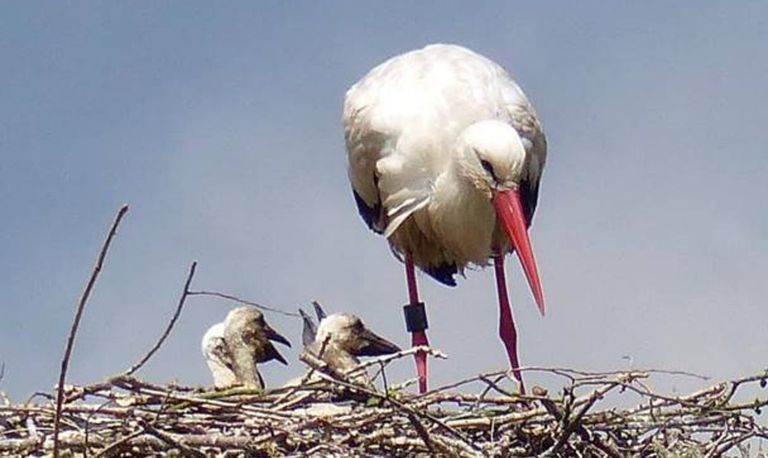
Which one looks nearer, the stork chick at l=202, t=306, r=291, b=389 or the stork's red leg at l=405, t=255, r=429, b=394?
the stork chick at l=202, t=306, r=291, b=389

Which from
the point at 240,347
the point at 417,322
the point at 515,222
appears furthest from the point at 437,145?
the point at 240,347

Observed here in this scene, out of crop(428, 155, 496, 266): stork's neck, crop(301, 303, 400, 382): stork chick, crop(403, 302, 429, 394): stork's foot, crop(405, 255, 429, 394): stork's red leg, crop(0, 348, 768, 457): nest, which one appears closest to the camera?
crop(0, 348, 768, 457): nest

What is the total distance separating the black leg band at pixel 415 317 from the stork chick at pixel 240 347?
74 centimetres

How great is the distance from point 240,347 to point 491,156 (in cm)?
97

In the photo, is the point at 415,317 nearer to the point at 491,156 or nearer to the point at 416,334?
the point at 416,334

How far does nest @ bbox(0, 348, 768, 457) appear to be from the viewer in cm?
421

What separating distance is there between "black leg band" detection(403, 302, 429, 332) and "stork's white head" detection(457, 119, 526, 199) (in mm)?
664

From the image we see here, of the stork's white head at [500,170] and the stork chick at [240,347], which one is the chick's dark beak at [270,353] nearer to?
the stork chick at [240,347]

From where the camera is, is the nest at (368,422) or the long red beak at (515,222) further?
the long red beak at (515,222)

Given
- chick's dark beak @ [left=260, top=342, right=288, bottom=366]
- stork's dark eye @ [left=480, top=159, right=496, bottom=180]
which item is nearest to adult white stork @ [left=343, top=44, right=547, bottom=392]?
stork's dark eye @ [left=480, top=159, right=496, bottom=180]

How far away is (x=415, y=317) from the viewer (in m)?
6.48

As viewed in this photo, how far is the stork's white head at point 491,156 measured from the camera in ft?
19.3

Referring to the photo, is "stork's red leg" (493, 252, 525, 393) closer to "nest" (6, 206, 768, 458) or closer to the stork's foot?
the stork's foot

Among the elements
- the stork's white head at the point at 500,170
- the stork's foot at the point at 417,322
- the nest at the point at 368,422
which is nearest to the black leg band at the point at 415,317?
the stork's foot at the point at 417,322
